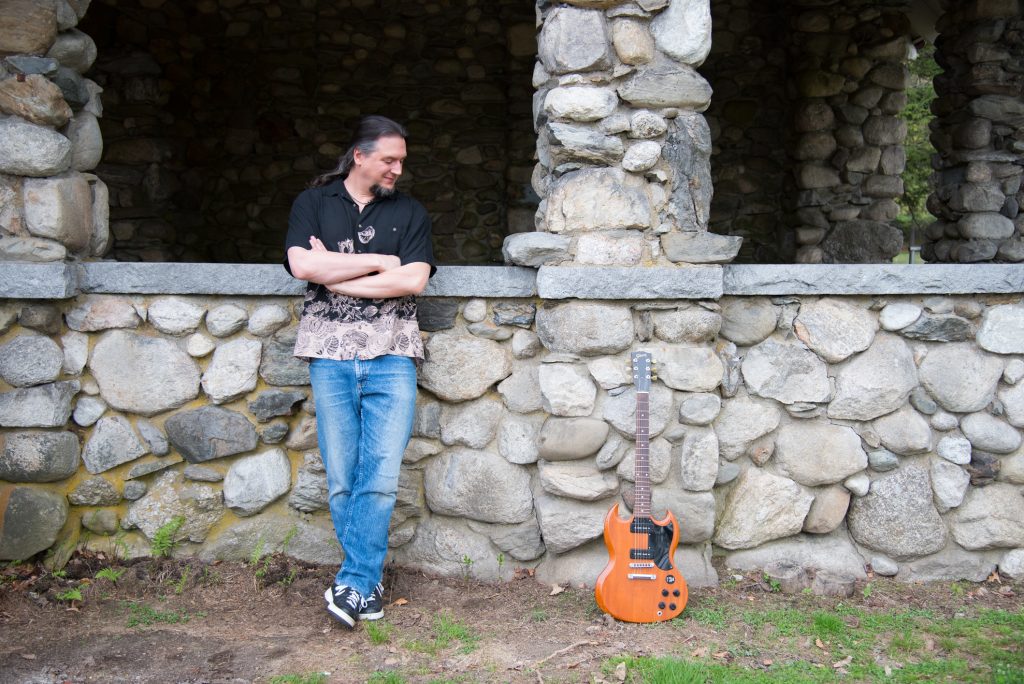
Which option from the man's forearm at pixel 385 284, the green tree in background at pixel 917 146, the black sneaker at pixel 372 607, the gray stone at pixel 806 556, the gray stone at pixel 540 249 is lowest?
the black sneaker at pixel 372 607

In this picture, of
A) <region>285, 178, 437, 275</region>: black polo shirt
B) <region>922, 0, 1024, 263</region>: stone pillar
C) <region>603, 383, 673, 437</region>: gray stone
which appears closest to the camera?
<region>285, 178, 437, 275</region>: black polo shirt

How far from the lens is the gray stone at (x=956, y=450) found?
12.3ft

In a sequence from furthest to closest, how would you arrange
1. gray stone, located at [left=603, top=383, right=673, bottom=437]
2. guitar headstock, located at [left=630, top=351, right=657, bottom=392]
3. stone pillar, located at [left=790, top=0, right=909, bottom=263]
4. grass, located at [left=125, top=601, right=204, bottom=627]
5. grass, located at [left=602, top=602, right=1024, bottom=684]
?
stone pillar, located at [left=790, top=0, right=909, bottom=263], gray stone, located at [left=603, top=383, right=673, bottom=437], guitar headstock, located at [left=630, top=351, right=657, bottom=392], grass, located at [left=125, top=601, right=204, bottom=627], grass, located at [left=602, top=602, right=1024, bottom=684]

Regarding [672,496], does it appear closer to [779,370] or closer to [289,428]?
[779,370]

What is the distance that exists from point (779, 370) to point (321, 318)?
5.95ft

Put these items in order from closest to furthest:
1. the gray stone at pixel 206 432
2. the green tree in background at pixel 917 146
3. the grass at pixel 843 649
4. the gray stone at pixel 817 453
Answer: the grass at pixel 843 649, the gray stone at pixel 206 432, the gray stone at pixel 817 453, the green tree in background at pixel 917 146

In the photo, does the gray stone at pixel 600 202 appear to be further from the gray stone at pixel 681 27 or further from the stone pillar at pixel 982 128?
the stone pillar at pixel 982 128

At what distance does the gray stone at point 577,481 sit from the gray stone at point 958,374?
140 centimetres

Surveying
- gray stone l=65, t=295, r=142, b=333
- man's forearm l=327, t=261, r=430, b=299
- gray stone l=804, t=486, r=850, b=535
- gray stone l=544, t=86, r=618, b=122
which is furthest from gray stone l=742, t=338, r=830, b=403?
gray stone l=65, t=295, r=142, b=333

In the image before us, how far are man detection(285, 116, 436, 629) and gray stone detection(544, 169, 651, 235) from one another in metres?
0.54

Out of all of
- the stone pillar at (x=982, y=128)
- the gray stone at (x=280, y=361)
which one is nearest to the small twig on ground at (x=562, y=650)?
the gray stone at (x=280, y=361)

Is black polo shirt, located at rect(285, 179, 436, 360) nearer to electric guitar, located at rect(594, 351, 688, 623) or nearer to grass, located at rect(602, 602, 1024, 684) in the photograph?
electric guitar, located at rect(594, 351, 688, 623)

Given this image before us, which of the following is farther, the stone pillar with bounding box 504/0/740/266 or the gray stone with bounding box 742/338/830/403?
the gray stone with bounding box 742/338/830/403

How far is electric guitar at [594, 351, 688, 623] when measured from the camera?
323 centimetres
